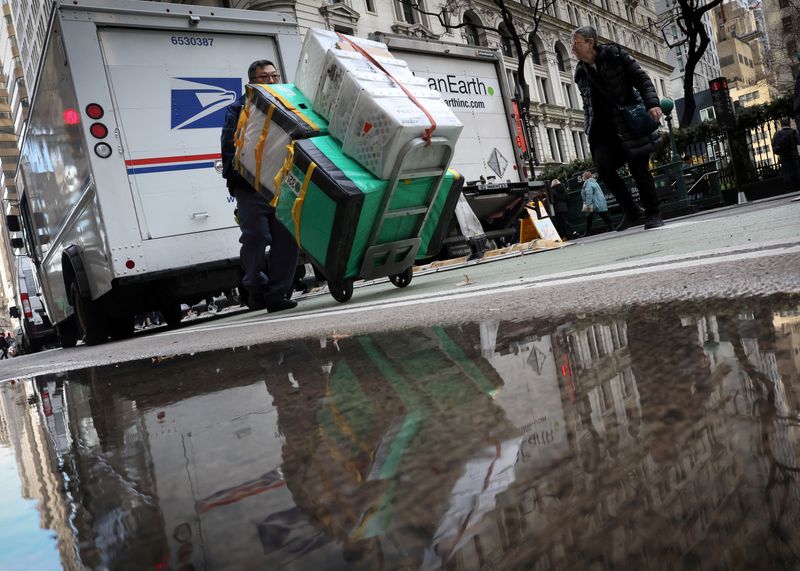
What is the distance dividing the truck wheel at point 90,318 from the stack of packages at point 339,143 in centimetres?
347

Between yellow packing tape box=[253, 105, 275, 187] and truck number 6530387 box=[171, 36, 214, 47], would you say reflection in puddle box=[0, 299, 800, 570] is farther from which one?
truck number 6530387 box=[171, 36, 214, 47]

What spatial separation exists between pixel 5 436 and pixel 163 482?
126 centimetres

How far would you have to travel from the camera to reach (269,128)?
5.15m

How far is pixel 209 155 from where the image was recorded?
714 centimetres

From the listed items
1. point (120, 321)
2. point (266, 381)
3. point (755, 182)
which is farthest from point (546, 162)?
point (266, 381)

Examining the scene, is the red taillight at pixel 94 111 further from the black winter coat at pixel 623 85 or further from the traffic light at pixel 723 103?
the traffic light at pixel 723 103

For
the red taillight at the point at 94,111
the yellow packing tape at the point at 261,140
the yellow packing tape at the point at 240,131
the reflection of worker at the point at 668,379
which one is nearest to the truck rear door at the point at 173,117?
the red taillight at the point at 94,111

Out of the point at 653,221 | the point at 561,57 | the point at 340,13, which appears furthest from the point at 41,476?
the point at 561,57

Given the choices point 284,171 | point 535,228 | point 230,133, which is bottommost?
point 535,228

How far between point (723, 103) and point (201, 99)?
1138cm

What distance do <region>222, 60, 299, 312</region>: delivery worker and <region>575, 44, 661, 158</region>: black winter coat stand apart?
296 centimetres

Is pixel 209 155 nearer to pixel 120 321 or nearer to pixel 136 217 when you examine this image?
pixel 136 217

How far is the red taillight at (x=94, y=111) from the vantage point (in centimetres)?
659

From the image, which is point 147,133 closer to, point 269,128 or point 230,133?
point 230,133
